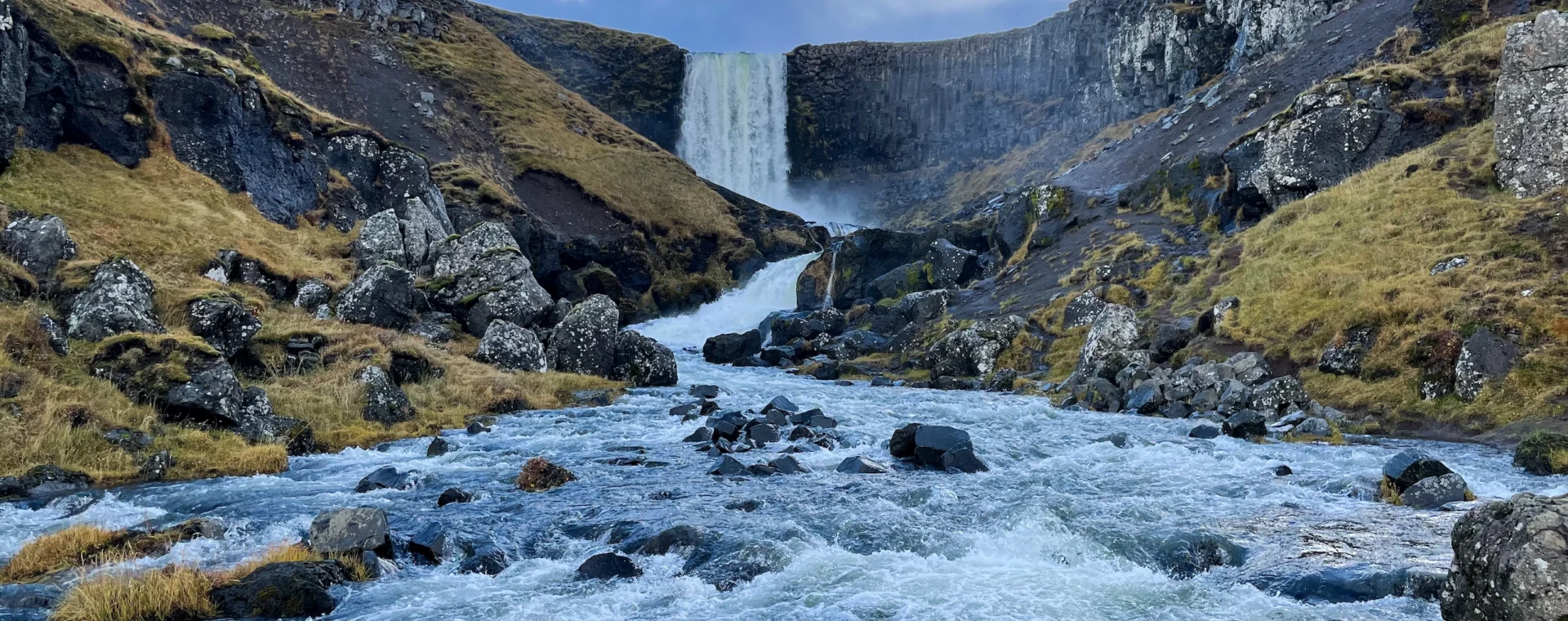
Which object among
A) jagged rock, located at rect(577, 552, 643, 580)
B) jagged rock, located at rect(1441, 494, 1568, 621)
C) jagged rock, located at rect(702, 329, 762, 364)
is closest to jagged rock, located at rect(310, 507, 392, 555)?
jagged rock, located at rect(577, 552, 643, 580)

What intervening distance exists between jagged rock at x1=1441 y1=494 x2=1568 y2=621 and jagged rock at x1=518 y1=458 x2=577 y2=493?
38.5 feet

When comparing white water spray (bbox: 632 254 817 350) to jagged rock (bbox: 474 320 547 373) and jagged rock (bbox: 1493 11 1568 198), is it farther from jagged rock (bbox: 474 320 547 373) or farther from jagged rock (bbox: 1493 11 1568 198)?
jagged rock (bbox: 1493 11 1568 198)

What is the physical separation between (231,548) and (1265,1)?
2581 inches

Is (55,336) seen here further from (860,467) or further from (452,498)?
(860,467)

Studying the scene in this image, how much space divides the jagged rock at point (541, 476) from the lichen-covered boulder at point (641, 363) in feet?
45.0

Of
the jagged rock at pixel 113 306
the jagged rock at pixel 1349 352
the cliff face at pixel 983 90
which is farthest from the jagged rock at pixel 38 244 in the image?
the cliff face at pixel 983 90

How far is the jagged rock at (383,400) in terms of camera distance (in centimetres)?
1897

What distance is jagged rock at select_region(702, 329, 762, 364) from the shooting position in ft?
129

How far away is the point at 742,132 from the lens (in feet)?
290

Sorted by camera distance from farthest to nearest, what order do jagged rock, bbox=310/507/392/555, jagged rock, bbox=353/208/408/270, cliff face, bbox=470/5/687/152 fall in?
cliff face, bbox=470/5/687/152
jagged rock, bbox=353/208/408/270
jagged rock, bbox=310/507/392/555

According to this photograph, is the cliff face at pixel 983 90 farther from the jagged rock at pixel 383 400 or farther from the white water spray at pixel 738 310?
the jagged rock at pixel 383 400

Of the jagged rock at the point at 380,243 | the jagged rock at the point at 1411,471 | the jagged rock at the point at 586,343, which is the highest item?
the jagged rock at the point at 380,243

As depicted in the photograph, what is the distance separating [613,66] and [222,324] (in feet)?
253

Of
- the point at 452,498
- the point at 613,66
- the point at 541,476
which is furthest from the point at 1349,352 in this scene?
the point at 613,66
